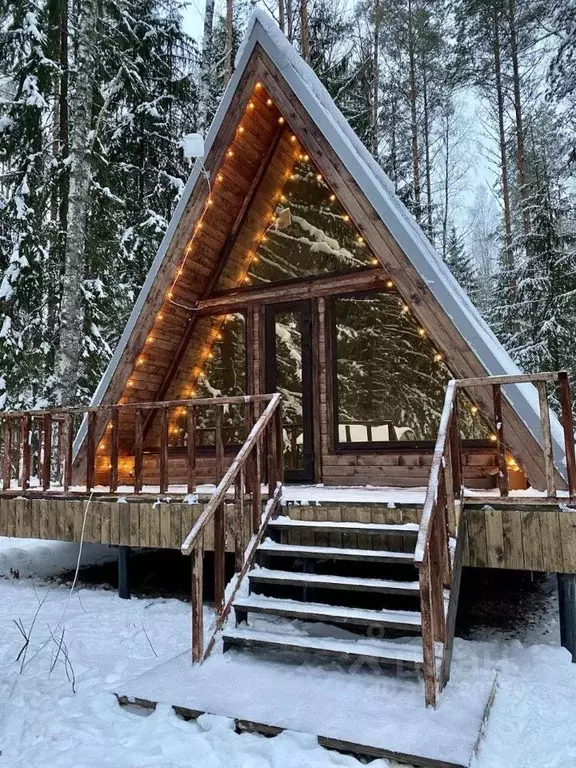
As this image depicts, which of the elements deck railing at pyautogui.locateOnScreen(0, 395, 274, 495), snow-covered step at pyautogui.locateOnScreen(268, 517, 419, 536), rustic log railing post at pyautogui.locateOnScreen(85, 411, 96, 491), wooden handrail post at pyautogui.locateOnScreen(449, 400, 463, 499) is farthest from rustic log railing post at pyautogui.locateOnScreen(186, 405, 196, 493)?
wooden handrail post at pyautogui.locateOnScreen(449, 400, 463, 499)

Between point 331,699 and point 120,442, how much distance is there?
4956 millimetres

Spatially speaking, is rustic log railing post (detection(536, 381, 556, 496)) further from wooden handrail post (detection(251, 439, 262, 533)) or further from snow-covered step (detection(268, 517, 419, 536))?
wooden handrail post (detection(251, 439, 262, 533))

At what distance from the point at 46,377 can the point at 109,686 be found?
8.77 metres

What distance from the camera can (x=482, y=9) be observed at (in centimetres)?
1465

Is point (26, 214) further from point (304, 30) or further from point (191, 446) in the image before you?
point (304, 30)

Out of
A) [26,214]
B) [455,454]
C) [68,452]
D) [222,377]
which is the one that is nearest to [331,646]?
[455,454]

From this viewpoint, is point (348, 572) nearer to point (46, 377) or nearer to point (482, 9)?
point (46, 377)

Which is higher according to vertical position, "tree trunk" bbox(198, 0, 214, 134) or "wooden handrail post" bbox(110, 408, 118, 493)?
"tree trunk" bbox(198, 0, 214, 134)

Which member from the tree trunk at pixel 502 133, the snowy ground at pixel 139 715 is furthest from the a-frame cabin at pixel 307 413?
the tree trunk at pixel 502 133

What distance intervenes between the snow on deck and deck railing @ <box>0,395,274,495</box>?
1.95m

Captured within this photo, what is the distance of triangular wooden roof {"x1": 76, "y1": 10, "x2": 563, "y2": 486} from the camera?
5156 millimetres

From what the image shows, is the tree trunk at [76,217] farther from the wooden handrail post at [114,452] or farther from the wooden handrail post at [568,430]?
the wooden handrail post at [568,430]

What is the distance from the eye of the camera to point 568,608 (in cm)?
420

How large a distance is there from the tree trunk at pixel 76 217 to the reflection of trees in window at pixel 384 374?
504 cm
